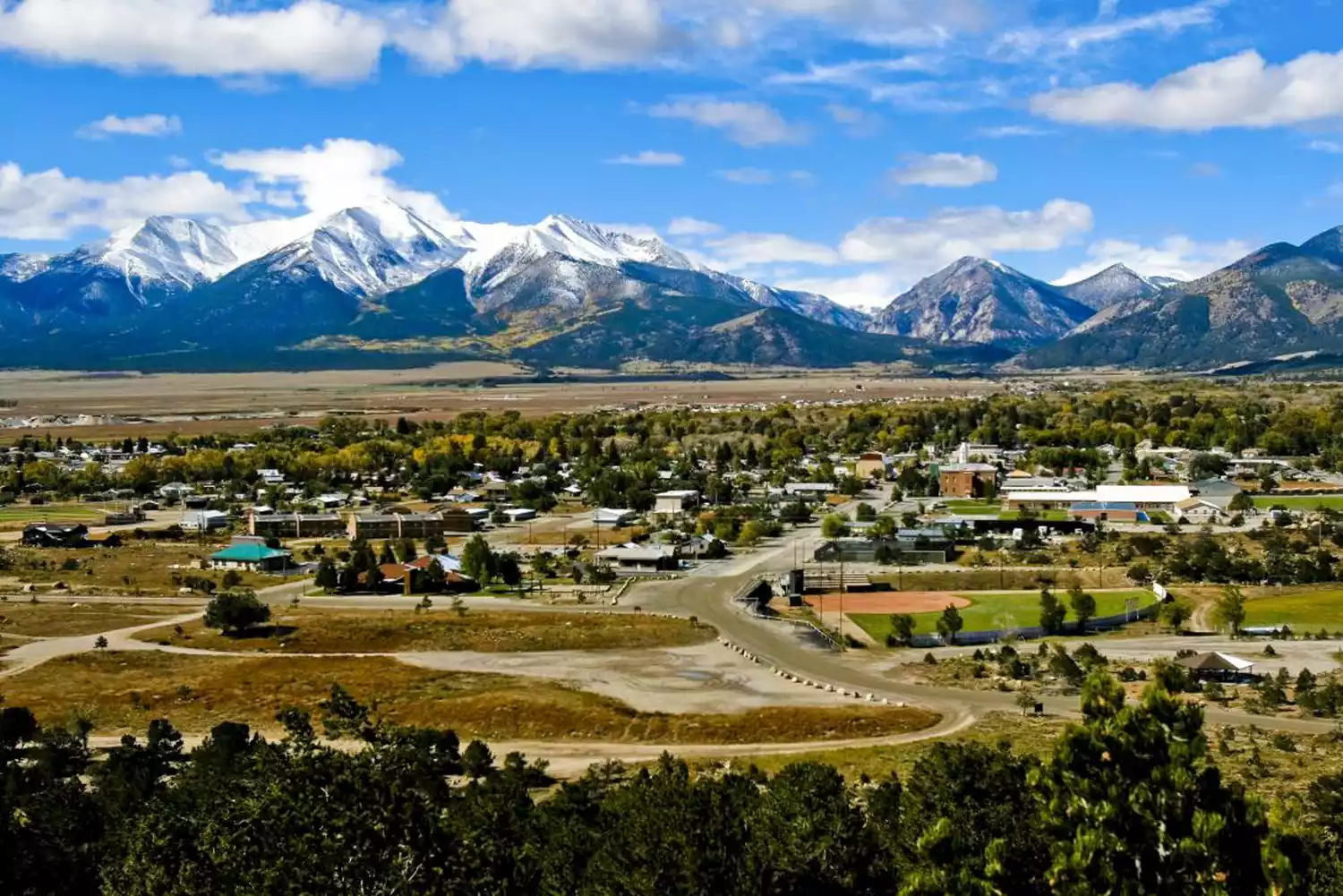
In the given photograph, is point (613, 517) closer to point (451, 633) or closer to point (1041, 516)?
point (1041, 516)

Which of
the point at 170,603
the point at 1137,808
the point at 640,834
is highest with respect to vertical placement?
the point at 1137,808

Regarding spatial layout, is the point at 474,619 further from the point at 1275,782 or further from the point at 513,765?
the point at 1275,782

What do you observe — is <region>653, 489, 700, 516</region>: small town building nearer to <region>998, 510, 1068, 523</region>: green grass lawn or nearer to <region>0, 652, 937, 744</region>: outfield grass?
<region>998, 510, 1068, 523</region>: green grass lawn

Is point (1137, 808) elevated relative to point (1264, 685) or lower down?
elevated

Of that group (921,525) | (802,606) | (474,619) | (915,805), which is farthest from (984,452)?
(915,805)

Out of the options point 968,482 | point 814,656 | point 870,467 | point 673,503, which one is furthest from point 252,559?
point 870,467

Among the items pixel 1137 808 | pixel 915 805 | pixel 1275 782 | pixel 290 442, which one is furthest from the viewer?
pixel 290 442

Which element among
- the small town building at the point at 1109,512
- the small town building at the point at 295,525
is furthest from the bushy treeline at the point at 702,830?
the small town building at the point at 295,525

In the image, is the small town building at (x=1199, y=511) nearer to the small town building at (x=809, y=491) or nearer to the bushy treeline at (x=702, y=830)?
the small town building at (x=809, y=491)
